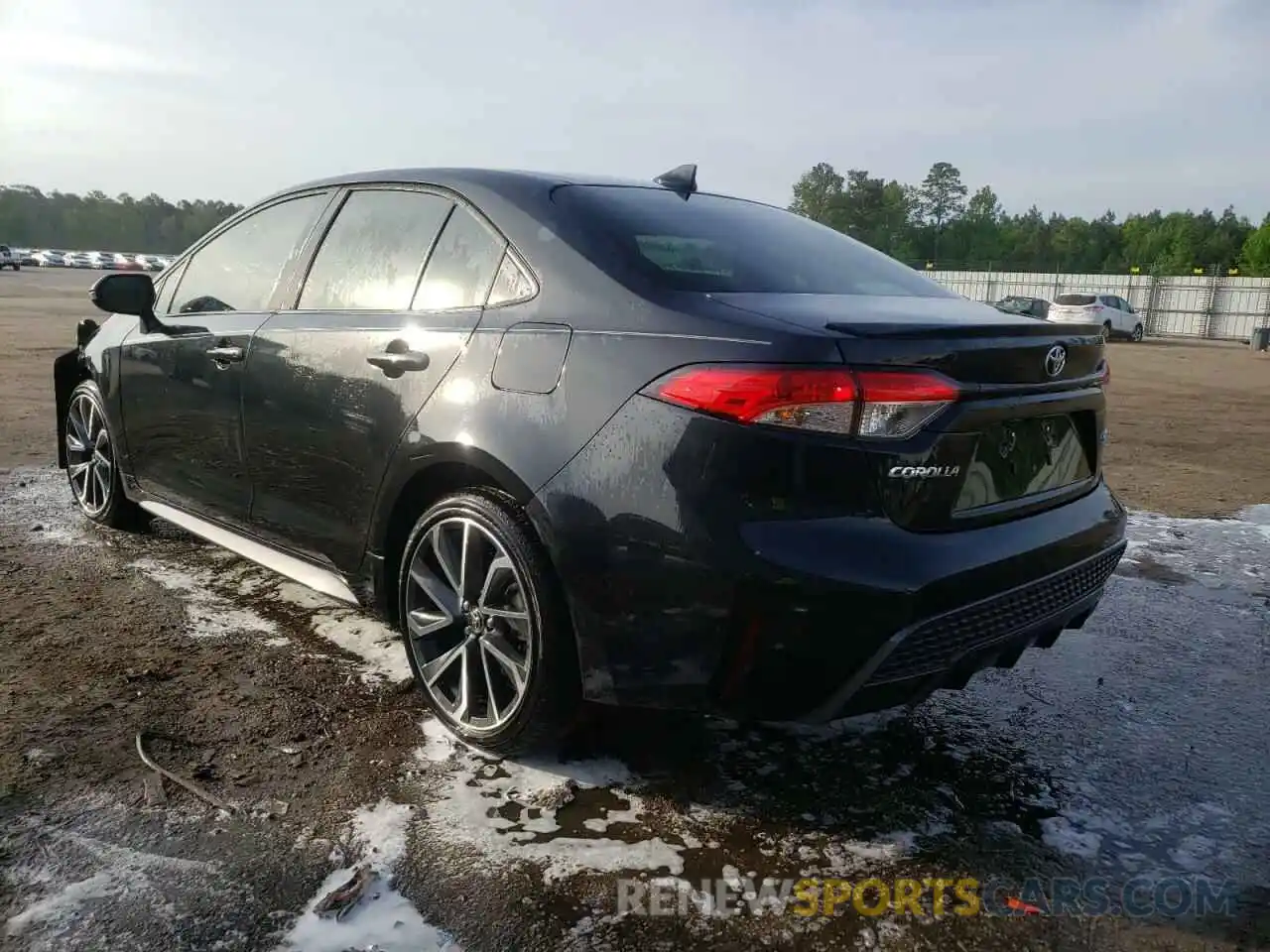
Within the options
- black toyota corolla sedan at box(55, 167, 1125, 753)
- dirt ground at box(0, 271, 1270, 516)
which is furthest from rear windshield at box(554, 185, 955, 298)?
dirt ground at box(0, 271, 1270, 516)

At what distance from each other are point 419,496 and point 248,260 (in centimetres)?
158

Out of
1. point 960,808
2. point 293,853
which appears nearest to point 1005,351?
point 960,808

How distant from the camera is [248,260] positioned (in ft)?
12.5

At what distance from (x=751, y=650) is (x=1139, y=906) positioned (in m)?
1.02

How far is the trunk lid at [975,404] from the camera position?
212 cm

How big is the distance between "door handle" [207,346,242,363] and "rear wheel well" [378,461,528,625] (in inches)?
40.9

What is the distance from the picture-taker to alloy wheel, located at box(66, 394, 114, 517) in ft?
15.5

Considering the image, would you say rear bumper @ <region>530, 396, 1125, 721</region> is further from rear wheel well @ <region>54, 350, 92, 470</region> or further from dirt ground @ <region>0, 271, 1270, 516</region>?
dirt ground @ <region>0, 271, 1270, 516</region>

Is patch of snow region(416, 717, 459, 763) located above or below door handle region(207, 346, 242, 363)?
below

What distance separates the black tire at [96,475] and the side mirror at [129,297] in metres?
0.67

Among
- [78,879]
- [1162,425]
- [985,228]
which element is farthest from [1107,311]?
[985,228]

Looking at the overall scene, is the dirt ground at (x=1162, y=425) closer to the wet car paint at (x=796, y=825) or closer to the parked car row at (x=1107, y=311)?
the wet car paint at (x=796, y=825)

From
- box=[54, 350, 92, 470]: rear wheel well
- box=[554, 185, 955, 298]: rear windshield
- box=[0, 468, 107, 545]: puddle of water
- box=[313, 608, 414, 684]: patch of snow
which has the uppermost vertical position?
box=[554, 185, 955, 298]: rear windshield

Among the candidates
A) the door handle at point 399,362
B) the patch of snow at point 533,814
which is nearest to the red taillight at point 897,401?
the patch of snow at point 533,814
